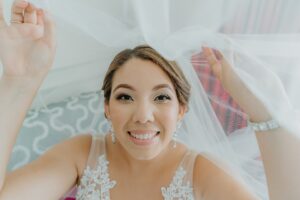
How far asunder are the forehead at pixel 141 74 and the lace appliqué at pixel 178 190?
1.02 feet

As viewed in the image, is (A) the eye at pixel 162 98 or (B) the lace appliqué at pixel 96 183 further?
(B) the lace appliqué at pixel 96 183

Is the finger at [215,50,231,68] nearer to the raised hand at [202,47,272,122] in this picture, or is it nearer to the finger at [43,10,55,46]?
the raised hand at [202,47,272,122]

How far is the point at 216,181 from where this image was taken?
1.26 m

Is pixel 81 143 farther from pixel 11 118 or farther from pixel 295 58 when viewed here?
pixel 295 58

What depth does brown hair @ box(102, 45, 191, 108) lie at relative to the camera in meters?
1.20

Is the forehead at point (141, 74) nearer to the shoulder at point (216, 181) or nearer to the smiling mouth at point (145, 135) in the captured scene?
the smiling mouth at point (145, 135)

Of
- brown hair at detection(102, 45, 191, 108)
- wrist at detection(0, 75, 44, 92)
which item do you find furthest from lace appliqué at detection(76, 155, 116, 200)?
wrist at detection(0, 75, 44, 92)

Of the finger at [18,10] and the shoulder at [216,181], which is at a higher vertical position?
the finger at [18,10]

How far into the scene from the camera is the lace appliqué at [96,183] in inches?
53.8

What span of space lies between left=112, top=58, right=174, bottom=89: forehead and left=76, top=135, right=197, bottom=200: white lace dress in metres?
0.30

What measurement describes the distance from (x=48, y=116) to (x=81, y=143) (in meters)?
0.32

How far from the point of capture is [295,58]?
1.04 m

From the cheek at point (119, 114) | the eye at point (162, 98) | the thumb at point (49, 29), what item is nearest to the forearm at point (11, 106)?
the thumb at point (49, 29)

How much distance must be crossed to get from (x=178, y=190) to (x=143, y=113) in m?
0.32
